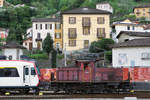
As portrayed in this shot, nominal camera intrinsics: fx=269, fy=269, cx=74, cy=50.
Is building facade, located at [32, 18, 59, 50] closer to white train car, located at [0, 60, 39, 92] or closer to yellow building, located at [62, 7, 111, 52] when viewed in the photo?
yellow building, located at [62, 7, 111, 52]

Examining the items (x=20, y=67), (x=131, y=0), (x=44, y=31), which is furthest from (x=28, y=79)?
(x=131, y=0)

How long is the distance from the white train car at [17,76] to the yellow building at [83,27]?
3316cm

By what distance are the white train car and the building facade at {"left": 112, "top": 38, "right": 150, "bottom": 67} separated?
42.9ft

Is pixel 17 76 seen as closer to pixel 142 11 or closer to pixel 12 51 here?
pixel 12 51

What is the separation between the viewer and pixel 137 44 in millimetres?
31469

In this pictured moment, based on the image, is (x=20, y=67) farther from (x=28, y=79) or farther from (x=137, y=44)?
(x=137, y=44)

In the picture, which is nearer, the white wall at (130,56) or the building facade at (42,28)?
the white wall at (130,56)

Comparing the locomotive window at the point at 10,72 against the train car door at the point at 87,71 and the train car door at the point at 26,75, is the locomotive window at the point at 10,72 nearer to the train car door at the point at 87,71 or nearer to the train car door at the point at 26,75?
the train car door at the point at 26,75

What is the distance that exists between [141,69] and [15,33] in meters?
54.4

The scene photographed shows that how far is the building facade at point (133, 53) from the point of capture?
103 feet

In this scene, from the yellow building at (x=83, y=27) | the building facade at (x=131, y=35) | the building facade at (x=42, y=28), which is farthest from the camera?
the building facade at (x=42, y=28)

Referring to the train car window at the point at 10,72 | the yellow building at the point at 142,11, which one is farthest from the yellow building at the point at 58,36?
the yellow building at the point at 142,11

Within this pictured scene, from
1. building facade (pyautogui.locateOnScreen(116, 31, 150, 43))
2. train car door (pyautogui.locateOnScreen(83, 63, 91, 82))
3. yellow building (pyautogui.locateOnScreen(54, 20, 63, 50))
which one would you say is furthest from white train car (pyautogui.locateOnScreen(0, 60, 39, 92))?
yellow building (pyautogui.locateOnScreen(54, 20, 63, 50))

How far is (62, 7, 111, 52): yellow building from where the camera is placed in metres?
56.4
